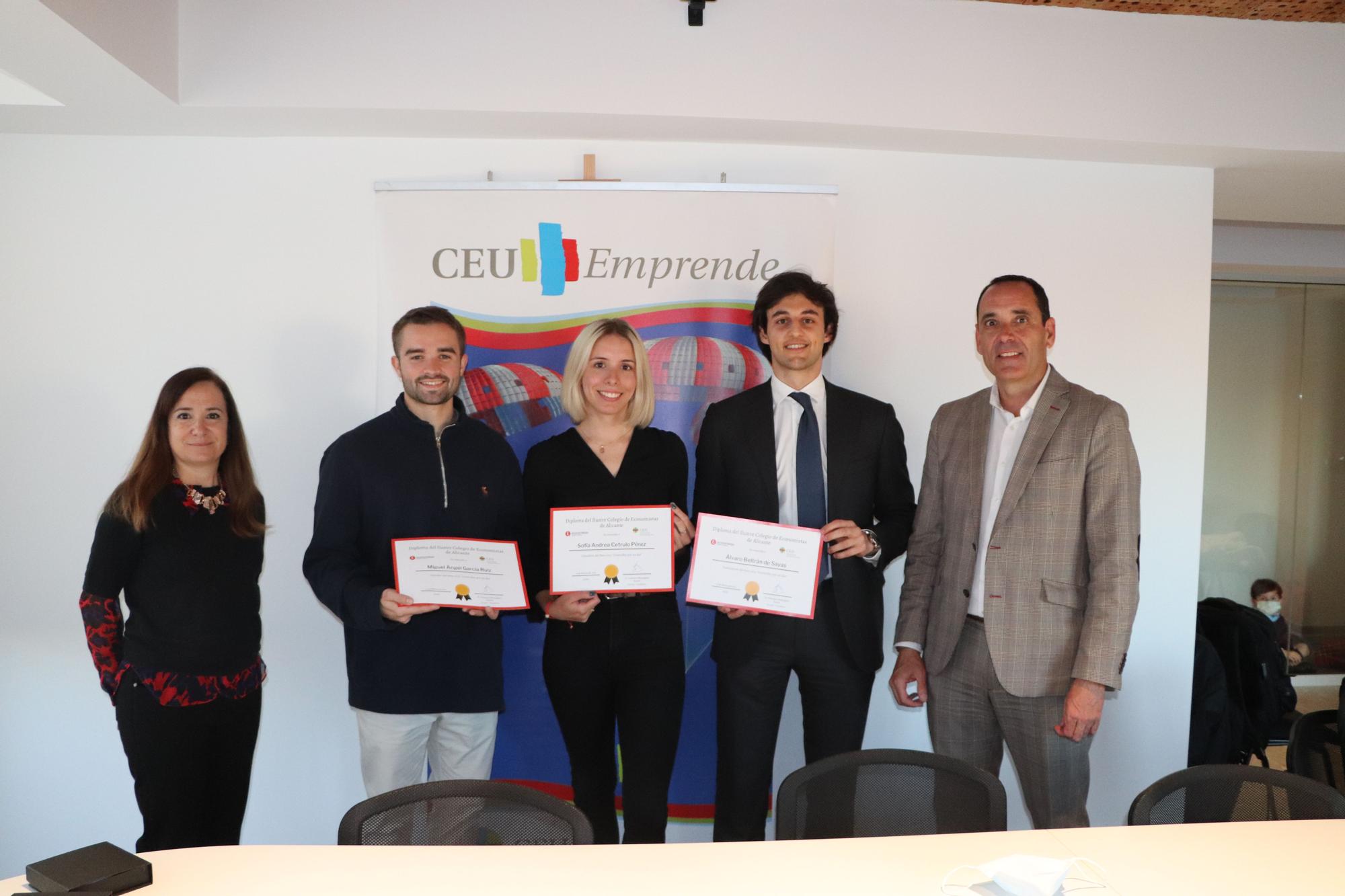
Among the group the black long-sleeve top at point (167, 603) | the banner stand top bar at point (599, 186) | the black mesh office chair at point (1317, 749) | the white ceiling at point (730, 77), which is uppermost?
the white ceiling at point (730, 77)

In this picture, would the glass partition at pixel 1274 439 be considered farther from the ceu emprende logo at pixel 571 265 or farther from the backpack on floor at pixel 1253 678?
the ceu emprende logo at pixel 571 265

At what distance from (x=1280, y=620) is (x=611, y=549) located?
5.71 meters

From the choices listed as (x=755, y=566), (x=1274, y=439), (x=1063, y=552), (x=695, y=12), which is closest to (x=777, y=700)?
(x=755, y=566)

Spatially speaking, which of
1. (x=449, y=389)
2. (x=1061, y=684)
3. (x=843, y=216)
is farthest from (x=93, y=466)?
(x=1061, y=684)

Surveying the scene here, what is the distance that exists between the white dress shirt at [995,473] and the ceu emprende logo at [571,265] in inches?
44.8

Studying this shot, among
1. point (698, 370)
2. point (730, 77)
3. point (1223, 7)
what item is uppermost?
point (1223, 7)

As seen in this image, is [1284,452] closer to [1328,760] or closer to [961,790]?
[1328,760]

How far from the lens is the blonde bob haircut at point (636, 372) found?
3.10m

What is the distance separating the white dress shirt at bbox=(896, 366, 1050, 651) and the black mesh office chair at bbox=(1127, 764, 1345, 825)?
32.3 inches

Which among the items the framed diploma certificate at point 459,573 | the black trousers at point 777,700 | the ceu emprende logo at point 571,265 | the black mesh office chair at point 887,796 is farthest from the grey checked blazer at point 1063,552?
the framed diploma certificate at point 459,573

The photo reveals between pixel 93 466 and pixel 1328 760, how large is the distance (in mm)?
4377

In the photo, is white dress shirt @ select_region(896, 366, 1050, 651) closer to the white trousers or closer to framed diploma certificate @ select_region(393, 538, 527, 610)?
framed diploma certificate @ select_region(393, 538, 527, 610)

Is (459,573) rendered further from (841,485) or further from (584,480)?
(841,485)

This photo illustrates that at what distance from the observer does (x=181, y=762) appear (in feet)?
8.98
